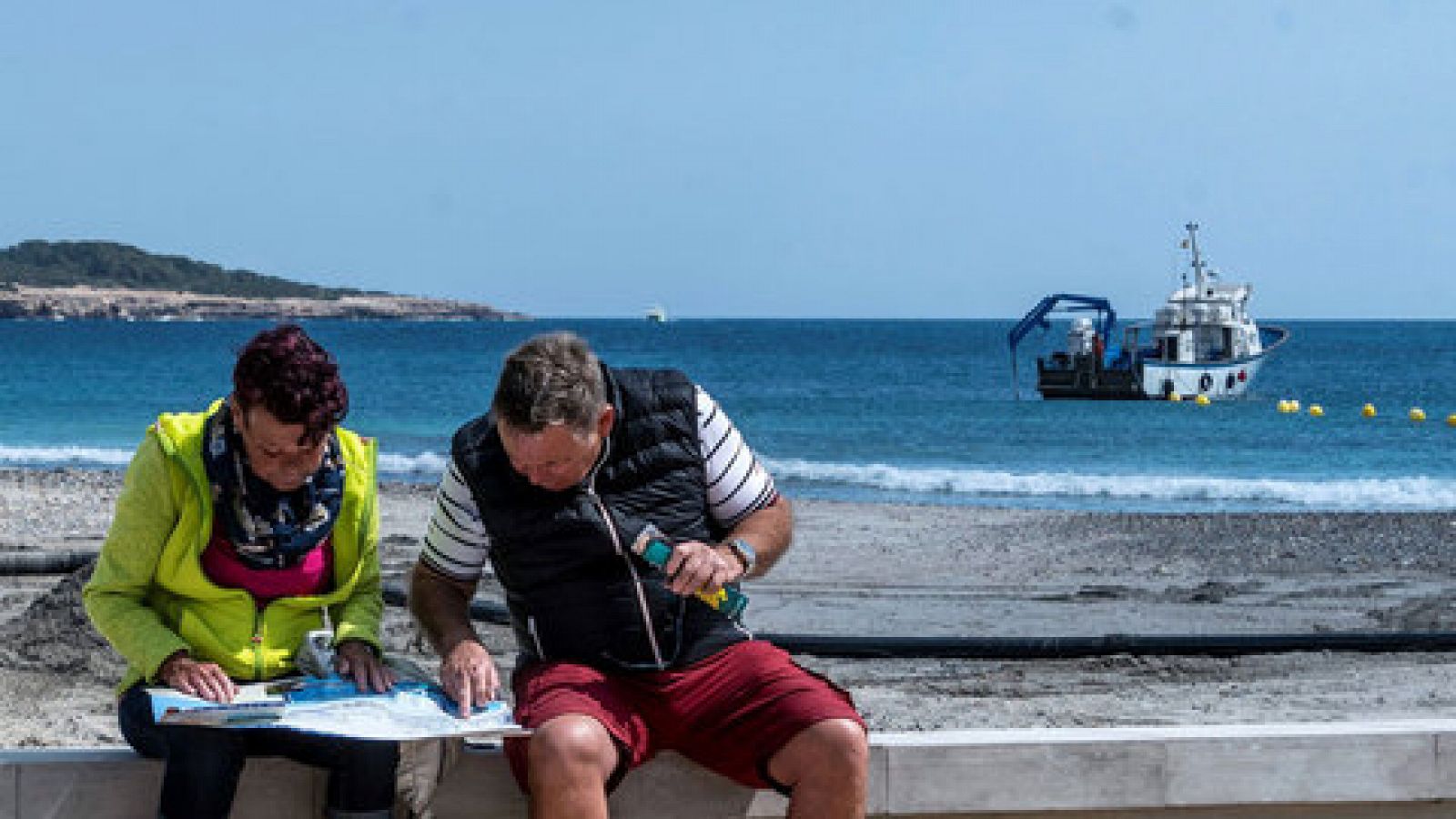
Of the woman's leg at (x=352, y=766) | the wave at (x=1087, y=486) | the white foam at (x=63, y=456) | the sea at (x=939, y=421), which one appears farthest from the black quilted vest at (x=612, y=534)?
the white foam at (x=63, y=456)

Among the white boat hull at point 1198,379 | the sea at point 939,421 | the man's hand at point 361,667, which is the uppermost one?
the man's hand at point 361,667

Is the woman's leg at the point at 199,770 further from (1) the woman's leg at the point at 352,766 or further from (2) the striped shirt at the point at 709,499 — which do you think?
(2) the striped shirt at the point at 709,499

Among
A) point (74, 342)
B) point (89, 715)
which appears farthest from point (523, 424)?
point (74, 342)

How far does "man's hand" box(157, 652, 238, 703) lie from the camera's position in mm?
3107

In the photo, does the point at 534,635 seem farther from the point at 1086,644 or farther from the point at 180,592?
the point at 1086,644

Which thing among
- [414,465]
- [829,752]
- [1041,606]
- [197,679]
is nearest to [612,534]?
[829,752]

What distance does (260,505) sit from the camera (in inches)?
129

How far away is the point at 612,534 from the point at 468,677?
346 millimetres

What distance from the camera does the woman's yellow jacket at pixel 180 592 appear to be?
3.25 m

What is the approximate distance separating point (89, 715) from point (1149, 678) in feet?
13.0

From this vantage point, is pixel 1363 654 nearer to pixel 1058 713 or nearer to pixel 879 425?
pixel 1058 713

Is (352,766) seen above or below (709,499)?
below

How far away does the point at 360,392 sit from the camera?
4891cm

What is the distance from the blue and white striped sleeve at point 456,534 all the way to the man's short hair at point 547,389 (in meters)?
0.24
